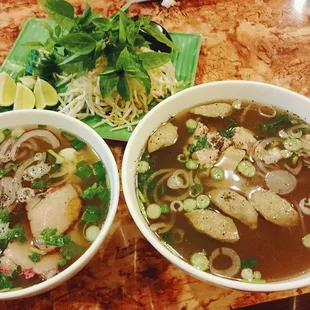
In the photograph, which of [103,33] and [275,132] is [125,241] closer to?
[275,132]

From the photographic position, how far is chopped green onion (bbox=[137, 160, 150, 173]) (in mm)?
1492

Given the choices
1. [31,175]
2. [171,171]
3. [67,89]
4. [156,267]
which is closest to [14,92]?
[67,89]

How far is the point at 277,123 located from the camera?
5.20 feet

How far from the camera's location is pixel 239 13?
2389mm

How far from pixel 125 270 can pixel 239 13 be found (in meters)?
1.57

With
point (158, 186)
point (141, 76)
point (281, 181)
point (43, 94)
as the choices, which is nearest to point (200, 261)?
point (158, 186)

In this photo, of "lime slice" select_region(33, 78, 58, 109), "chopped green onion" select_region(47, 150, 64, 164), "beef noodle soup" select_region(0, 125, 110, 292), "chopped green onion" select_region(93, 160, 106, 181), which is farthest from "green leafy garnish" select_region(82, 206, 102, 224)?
"lime slice" select_region(33, 78, 58, 109)

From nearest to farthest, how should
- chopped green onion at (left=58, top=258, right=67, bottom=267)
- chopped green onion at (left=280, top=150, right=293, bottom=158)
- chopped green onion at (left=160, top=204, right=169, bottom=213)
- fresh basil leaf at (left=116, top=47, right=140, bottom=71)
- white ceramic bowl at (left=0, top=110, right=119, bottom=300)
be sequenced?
white ceramic bowl at (left=0, top=110, right=119, bottom=300) < chopped green onion at (left=58, top=258, right=67, bottom=267) < chopped green onion at (left=160, top=204, right=169, bottom=213) < chopped green onion at (left=280, top=150, right=293, bottom=158) < fresh basil leaf at (left=116, top=47, right=140, bottom=71)

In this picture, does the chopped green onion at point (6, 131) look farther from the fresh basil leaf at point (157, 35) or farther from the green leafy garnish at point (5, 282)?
the fresh basil leaf at point (157, 35)

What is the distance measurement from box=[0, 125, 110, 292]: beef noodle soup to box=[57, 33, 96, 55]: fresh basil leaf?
424 millimetres

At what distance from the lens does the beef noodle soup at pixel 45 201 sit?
1.33m

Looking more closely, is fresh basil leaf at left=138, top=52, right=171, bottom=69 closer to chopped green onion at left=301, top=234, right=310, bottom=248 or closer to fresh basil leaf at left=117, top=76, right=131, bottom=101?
fresh basil leaf at left=117, top=76, right=131, bottom=101

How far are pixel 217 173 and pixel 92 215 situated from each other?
17.4 inches

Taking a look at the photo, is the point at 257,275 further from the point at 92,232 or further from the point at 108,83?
the point at 108,83
